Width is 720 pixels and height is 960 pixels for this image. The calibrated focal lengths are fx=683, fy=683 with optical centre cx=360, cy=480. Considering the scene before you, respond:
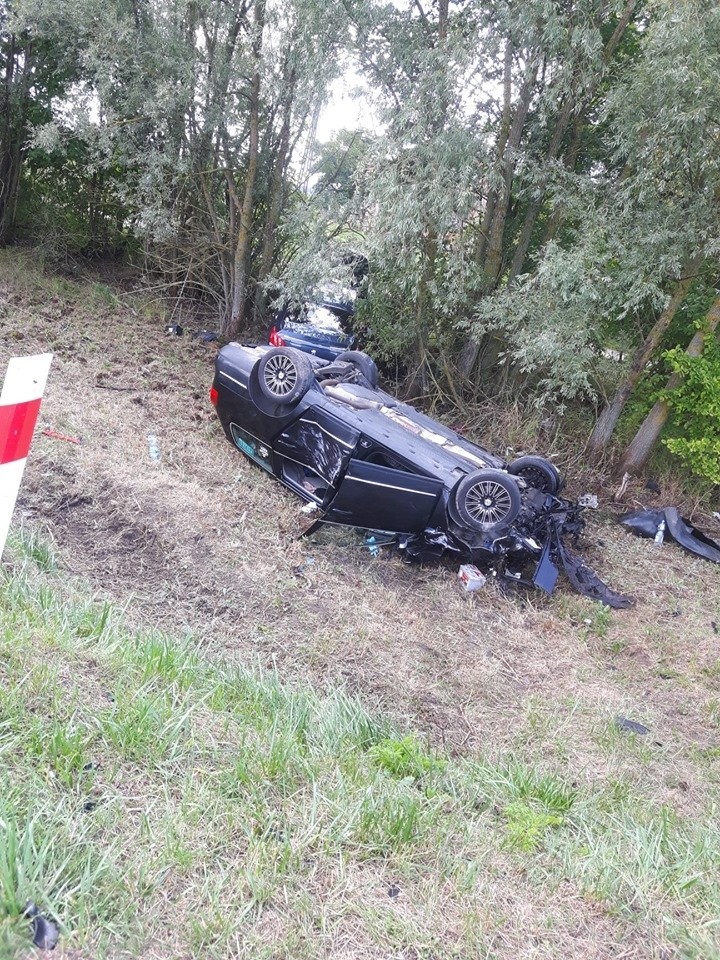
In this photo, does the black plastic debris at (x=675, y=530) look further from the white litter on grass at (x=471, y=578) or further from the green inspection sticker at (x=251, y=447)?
the green inspection sticker at (x=251, y=447)

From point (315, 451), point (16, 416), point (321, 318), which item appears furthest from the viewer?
point (321, 318)

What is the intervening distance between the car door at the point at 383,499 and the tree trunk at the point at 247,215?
255 inches

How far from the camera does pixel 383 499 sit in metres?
5.06

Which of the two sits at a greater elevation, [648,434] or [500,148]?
[500,148]

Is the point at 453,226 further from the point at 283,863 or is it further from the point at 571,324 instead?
the point at 283,863

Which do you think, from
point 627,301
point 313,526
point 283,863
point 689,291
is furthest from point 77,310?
point 283,863

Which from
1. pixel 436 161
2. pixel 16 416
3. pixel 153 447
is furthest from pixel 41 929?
pixel 436 161

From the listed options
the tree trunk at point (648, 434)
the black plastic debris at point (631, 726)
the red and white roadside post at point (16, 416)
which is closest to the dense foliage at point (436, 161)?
the tree trunk at point (648, 434)

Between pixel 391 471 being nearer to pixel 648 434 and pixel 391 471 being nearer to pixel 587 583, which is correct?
pixel 587 583

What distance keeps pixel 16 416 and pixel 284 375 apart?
3515 mm

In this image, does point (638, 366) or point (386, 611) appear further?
point (638, 366)

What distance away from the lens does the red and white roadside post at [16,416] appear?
2305 mm

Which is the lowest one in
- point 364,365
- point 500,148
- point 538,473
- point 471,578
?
point 471,578

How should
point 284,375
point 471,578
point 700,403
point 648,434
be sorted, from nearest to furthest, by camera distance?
1. point 471,578
2. point 284,375
3. point 700,403
4. point 648,434
